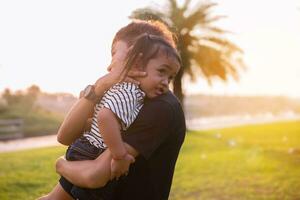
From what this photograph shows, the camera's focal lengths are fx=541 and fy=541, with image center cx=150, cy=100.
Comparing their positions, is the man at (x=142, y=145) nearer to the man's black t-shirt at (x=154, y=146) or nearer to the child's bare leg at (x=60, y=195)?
the man's black t-shirt at (x=154, y=146)

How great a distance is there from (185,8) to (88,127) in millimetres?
20260

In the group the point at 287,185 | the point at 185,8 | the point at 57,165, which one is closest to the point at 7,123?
the point at 185,8

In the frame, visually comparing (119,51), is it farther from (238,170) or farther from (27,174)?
(238,170)

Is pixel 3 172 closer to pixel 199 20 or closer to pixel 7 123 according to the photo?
pixel 7 123

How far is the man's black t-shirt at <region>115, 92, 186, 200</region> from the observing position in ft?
7.48

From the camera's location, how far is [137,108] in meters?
2.30

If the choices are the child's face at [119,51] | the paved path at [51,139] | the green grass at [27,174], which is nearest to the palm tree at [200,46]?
the paved path at [51,139]

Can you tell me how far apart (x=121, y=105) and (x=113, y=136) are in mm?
134

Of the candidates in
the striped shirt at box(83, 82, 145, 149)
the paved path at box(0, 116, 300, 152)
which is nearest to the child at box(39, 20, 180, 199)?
the striped shirt at box(83, 82, 145, 149)

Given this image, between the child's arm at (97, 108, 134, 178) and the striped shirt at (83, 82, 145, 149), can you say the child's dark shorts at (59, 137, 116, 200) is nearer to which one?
the striped shirt at (83, 82, 145, 149)

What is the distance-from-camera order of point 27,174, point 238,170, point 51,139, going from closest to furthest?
1. point 27,174
2. point 238,170
3. point 51,139

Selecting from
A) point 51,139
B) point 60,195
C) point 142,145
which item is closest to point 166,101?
point 142,145

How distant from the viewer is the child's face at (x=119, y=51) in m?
2.35

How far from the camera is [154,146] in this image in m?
2.30
